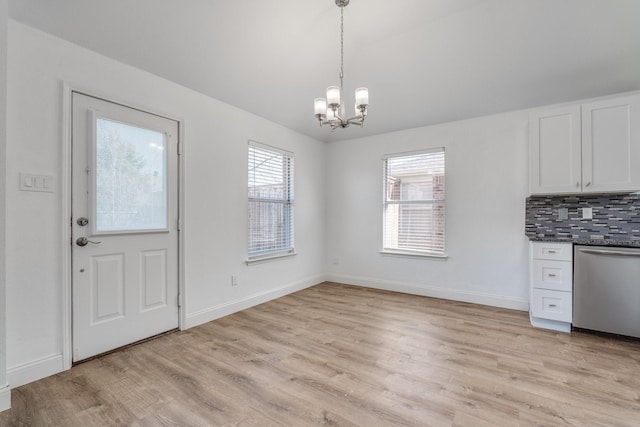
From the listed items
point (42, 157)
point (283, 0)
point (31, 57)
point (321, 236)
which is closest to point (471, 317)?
point (321, 236)

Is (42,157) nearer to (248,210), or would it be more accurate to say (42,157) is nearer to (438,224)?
(248,210)

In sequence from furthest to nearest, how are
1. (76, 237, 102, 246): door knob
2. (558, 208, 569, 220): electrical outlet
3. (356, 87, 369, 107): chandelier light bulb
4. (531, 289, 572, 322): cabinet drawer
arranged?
1. (558, 208, 569, 220): electrical outlet
2. (531, 289, 572, 322): cabinet drawer
3. (76, 237, 102, 246): door knob
4. (356, 87, 369, 107): chandelier light bulb

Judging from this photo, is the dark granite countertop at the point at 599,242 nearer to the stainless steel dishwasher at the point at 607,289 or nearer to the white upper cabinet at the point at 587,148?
the stainless steel dishwasher at the point at 607,289

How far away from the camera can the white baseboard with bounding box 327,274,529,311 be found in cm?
376

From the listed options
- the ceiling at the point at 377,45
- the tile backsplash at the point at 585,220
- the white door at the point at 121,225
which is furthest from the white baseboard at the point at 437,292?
the white door at the point at 121,225

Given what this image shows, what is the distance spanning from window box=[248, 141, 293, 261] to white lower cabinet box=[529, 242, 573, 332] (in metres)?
3.13

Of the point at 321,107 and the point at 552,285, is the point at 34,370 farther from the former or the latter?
the point at 552,285

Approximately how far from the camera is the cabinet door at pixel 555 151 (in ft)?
10.1

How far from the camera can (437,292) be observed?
425cm

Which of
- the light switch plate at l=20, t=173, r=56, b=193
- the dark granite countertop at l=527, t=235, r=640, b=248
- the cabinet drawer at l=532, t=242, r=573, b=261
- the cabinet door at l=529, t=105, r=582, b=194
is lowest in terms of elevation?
the cabinet drawer at l=532, t=242, r=573, b=261

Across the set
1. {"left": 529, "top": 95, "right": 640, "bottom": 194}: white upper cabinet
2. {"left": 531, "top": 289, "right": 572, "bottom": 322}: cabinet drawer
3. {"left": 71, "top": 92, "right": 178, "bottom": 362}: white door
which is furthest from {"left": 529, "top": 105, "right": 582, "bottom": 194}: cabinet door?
{"left": 71, "top": 92, "right": 178, "bottom": 362}: white door

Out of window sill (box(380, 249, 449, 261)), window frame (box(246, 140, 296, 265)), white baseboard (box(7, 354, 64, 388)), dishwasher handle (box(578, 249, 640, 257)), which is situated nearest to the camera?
white baseboard (box(7, 354, 64, 388))

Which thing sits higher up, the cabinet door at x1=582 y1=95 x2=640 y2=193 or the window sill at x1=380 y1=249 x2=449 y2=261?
the cabinet door at x1=582 y1=95 x2=640 y2=193

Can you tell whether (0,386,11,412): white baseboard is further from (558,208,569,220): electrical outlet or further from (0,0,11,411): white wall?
(558,208,569,220): electrical outlet
